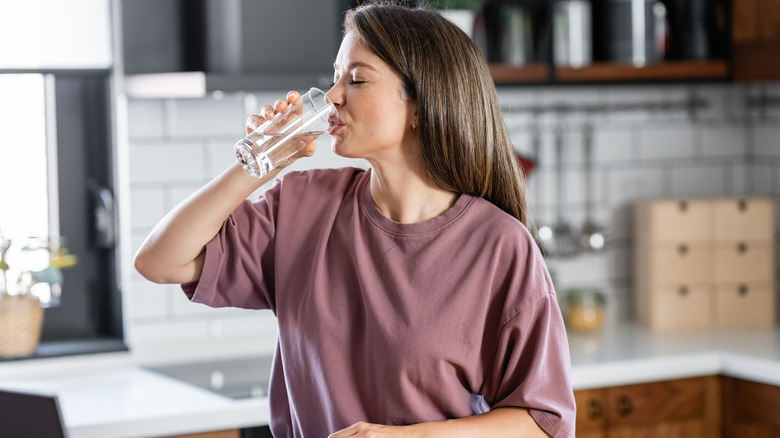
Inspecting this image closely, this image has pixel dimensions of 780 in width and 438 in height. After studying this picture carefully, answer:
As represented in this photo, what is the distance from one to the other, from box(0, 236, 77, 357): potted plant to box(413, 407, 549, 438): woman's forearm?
154 cm

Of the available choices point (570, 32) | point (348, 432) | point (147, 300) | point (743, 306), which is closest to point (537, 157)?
point (570, 32)

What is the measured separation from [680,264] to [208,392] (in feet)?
4.94

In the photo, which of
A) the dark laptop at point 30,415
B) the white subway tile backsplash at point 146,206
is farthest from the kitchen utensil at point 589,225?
the dark laptop at point 30,415

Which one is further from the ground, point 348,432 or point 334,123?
point 334,123

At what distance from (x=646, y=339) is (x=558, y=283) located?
32 centimetres

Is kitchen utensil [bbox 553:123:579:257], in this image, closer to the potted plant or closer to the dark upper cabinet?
the dark upper cabinet

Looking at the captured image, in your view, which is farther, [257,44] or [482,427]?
[257,44]

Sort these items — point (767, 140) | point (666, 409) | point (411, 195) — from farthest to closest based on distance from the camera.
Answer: point (767, 140) → point (666, 409) → point (411, 195)

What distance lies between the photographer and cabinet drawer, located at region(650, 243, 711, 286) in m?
3.07

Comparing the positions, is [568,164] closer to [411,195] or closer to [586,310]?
[586,310]

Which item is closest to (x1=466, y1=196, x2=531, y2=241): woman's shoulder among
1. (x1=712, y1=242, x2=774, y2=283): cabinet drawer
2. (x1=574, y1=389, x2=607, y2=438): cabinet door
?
(x1=574, y1=389, x2=607, y2=438): cabinet door

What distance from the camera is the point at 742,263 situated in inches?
122

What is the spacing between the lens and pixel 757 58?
2969 millimetres

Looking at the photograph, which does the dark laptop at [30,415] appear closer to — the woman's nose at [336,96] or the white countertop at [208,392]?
the woman's nose at [336,96]
